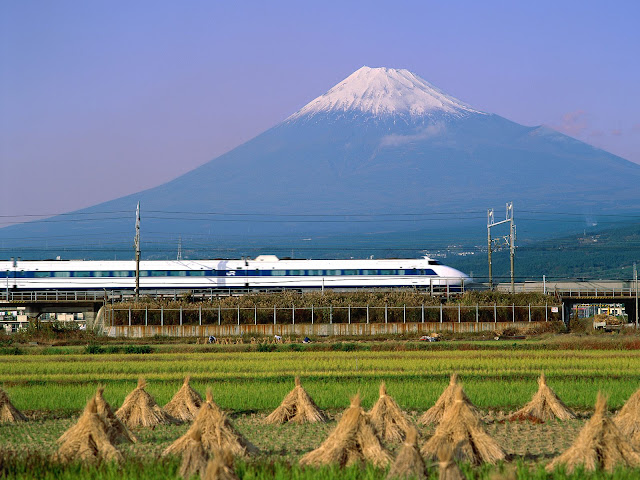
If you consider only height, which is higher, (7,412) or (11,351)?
(7,412)

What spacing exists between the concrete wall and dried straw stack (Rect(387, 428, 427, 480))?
38977 millimetres

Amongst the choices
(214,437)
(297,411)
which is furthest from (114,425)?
(297,411)

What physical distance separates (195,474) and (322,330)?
39.5 metres

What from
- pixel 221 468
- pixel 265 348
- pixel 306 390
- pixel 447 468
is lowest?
pixel 265 348

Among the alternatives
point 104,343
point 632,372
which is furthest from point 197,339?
point 632,372

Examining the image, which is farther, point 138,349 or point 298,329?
point 298,329

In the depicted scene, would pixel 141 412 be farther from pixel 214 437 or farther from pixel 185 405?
pixel 214 437

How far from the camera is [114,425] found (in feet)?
57.5

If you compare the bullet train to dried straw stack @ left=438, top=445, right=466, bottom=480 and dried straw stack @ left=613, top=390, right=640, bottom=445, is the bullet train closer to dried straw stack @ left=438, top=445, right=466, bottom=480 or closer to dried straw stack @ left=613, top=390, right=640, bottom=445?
dried straw stack @ left=613, top=390, right=640, bottom=445

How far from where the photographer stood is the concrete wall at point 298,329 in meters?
52.4

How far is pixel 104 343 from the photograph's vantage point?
48219 mm

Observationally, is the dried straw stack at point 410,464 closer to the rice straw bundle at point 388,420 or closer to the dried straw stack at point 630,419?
the rice straw bundle at point 388,420

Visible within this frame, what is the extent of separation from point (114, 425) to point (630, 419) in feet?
31.1

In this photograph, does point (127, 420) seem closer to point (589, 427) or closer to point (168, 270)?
point (589, 427)
